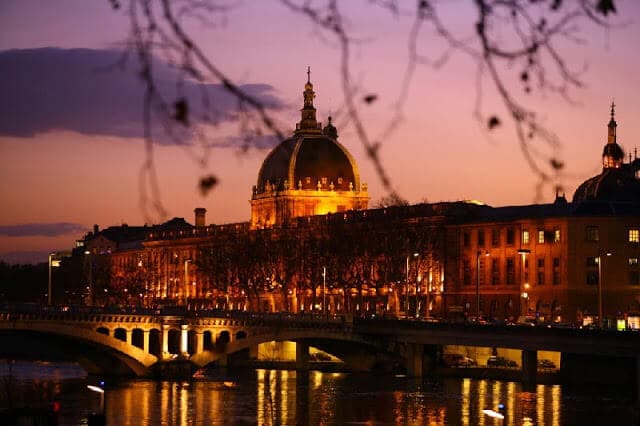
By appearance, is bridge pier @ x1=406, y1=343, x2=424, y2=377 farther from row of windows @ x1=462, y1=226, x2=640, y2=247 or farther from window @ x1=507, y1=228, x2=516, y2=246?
window @ x1=507, y1=228, x2=516, y2=246

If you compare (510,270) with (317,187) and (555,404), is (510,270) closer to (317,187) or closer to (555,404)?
(317,187)

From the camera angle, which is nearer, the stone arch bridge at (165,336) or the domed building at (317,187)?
the stone arch bridge at (165,336)

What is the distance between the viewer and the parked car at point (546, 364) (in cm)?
9850

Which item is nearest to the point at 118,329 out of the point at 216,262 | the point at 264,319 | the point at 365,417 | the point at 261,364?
the point at 264,319

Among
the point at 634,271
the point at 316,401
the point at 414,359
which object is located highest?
the point at 634,271

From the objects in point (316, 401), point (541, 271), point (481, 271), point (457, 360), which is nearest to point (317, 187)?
point (481, 271)

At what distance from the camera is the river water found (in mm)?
69375

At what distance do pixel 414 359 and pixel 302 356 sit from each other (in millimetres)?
12159

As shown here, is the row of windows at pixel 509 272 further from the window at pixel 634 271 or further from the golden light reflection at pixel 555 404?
the golden light reflection at pixel 555 404

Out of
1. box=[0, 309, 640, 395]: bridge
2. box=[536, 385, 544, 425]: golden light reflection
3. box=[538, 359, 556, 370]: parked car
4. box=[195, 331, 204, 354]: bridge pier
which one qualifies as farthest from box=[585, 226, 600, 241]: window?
box=[536, 385, 544, 425]: golden light reflection

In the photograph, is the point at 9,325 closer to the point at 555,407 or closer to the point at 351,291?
the point at 555,407

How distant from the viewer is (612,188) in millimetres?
151000

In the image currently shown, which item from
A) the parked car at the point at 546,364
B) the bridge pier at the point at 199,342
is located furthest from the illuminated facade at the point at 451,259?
the parked car at the point at 546,364

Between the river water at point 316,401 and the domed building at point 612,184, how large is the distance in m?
40.7
